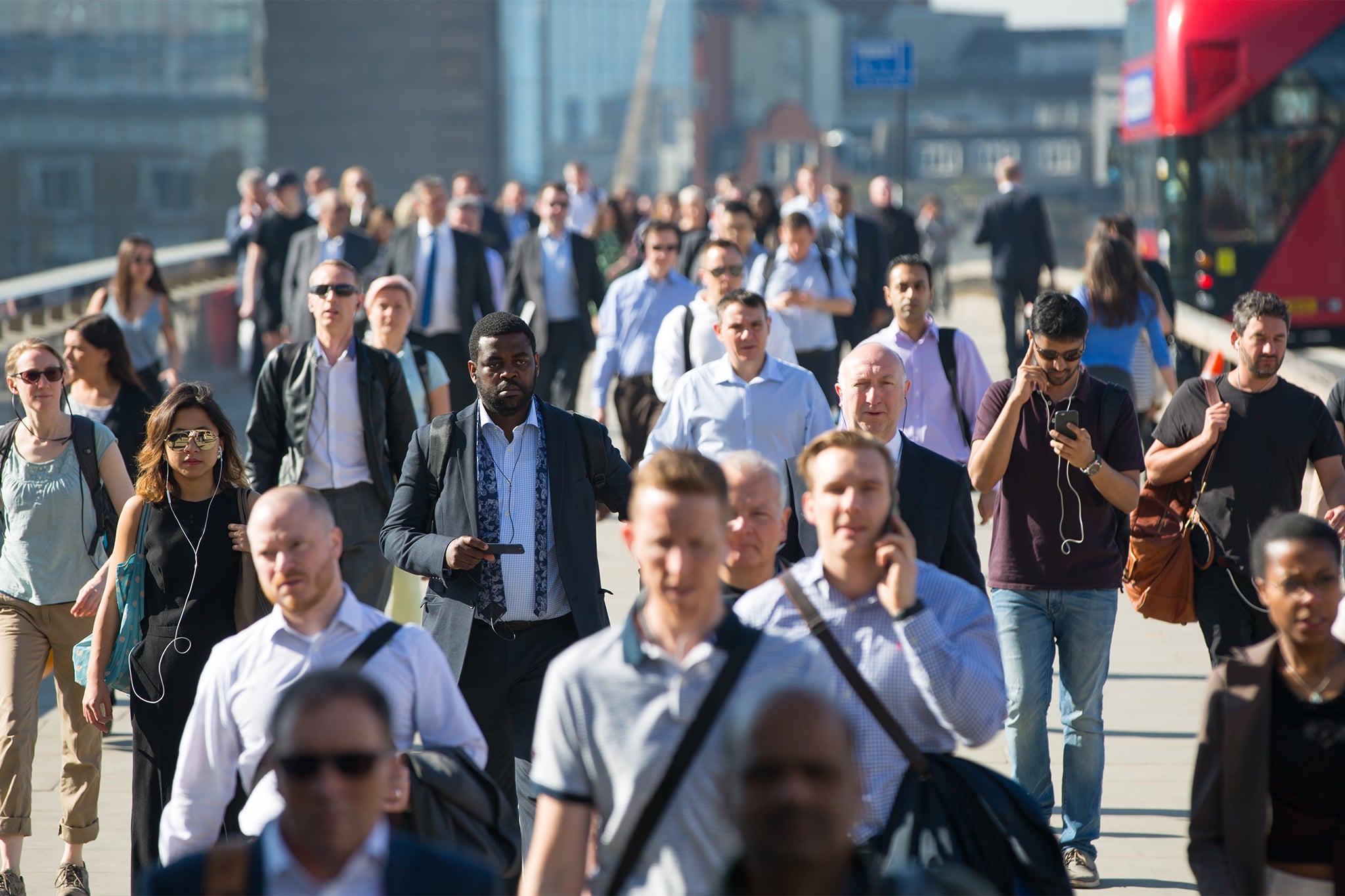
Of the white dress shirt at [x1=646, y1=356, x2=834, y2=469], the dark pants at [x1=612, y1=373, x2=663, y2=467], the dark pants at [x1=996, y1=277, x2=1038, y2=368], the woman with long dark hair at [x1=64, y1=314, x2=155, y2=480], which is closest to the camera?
the white dress shirt at [x1=646, y1=356, x2=834, y2=469]

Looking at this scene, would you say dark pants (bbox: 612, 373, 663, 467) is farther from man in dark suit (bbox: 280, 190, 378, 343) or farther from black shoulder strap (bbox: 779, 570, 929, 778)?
black shoulder strap (bbox: 779, 570, 929, 778)

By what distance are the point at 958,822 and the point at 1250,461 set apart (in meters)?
2.84

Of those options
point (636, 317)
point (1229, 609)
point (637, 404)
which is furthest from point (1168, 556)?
point (637, 404)

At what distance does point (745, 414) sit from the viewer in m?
6.99

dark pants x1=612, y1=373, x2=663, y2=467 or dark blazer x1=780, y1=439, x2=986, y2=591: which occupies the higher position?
dark pants x1=612, y1=373, x2=663, y2=467

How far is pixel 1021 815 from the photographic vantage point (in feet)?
12.6

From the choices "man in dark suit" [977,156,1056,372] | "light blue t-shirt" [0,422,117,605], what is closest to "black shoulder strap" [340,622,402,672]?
"light blue t-shirt" [0,422,117,605]

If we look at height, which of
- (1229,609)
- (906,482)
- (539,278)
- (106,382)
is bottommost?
(1229,609)

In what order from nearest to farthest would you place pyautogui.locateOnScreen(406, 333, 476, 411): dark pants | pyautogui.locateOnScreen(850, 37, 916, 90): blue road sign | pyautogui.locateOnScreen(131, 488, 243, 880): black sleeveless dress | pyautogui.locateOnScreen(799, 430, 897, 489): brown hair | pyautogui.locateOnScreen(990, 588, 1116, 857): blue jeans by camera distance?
1. pyautogui.locateOnScreen(799, 430, 897, 489): brown hair
2. pyautogui.locateOnScreen(131, 488, 243, 880): black sleeveless dress
3. pyautogui.locateOnScreen(990, 588, 1116, 857): blue jeans
4. pyautogui.locateOnScreen(406, 333, 476, 411): dark pants
5. pyautogui.locateOnScreen(850, 37, 916, 90): blue road sign

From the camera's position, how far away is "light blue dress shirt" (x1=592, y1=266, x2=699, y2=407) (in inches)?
436

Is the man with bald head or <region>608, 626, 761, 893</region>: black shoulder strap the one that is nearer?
<region>608, 626, 761, 893</region>: black shoulder strap

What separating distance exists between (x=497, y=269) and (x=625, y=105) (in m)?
49.8

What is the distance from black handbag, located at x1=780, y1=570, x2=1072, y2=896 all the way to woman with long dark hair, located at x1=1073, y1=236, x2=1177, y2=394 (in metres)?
5.21

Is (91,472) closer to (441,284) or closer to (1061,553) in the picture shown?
(1061,553)
